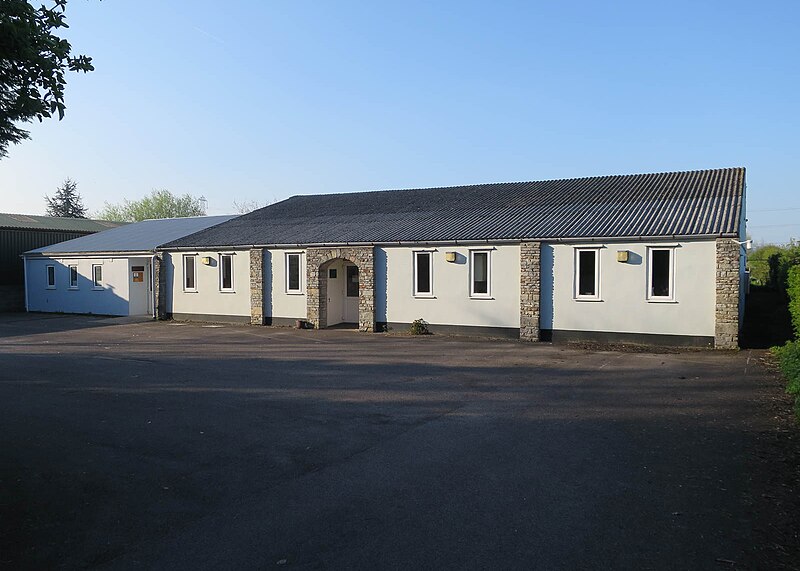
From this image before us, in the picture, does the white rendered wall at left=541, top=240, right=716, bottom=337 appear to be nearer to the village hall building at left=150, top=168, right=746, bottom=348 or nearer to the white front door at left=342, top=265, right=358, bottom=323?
the village hall building at left=150, top=168, right=746, bottom=348

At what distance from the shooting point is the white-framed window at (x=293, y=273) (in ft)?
71.7

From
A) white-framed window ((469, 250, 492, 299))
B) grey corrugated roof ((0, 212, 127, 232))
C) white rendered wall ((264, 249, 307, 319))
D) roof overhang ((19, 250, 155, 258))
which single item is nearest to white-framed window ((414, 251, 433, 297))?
white-framed window ((469, 250, 492, 299))

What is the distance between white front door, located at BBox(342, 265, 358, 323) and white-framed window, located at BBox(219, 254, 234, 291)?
463 cm

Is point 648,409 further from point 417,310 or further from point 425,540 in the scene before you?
point 417,310

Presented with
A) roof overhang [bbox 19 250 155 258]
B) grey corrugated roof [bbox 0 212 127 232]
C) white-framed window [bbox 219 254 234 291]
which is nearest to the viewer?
white-framed window [bbox 219 254 234 291]

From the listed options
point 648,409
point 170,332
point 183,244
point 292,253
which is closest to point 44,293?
point 183,244

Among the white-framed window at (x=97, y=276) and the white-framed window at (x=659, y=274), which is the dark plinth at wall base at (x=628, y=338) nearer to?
the white-framed window at (x=659, y=274)

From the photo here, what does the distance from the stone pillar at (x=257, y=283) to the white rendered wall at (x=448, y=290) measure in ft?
16.3

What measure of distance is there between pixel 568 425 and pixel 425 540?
13.0ft

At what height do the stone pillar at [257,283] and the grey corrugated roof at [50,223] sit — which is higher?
the grey corrugated roof at [50,223]

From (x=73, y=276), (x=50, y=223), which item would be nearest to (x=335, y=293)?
(x=73, y=276)

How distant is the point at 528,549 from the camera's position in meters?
4.32

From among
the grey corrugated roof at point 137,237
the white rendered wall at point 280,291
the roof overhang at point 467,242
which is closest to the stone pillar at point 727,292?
the roof overhang at point 467,242

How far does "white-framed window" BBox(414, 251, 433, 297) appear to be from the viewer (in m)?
19.1
